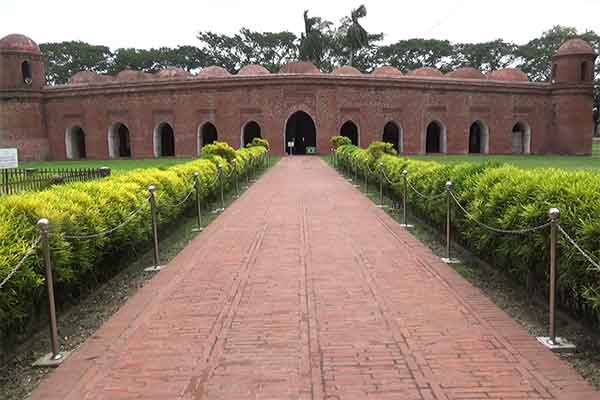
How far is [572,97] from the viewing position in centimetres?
3228

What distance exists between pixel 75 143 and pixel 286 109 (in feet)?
47.1

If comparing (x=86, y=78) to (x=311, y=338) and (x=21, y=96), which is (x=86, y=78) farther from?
(x=311, y=338)

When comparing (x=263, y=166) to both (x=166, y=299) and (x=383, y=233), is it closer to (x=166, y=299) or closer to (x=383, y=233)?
(x=383, y=233)

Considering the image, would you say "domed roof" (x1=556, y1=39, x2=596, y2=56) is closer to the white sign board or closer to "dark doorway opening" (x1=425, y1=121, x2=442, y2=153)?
"dark doorway opening" (x1=425, y1=121, x2=442, y2=153)

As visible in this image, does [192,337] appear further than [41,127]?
No

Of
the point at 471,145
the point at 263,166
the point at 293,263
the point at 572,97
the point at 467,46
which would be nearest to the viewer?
the point at 293,263

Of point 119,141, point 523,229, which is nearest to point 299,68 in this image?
point 119,141

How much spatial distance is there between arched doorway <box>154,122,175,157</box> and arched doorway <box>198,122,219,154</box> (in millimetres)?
1825

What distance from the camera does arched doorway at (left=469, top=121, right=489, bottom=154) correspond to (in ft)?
109

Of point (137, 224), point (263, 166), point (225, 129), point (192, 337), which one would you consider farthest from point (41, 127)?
point (192, 337)

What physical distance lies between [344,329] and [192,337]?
112 cm

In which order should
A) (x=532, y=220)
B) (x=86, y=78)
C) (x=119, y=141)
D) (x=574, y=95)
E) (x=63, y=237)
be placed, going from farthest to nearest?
(x=86, y=78) < (x=119, y=141) < (x=574, y=95) < (x=532, y=220) < (x=63, y=237)

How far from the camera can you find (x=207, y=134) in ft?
108

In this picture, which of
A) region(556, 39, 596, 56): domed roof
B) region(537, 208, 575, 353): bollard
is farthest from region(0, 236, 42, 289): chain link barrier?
region(556, 39, 596, 56): domed roof
